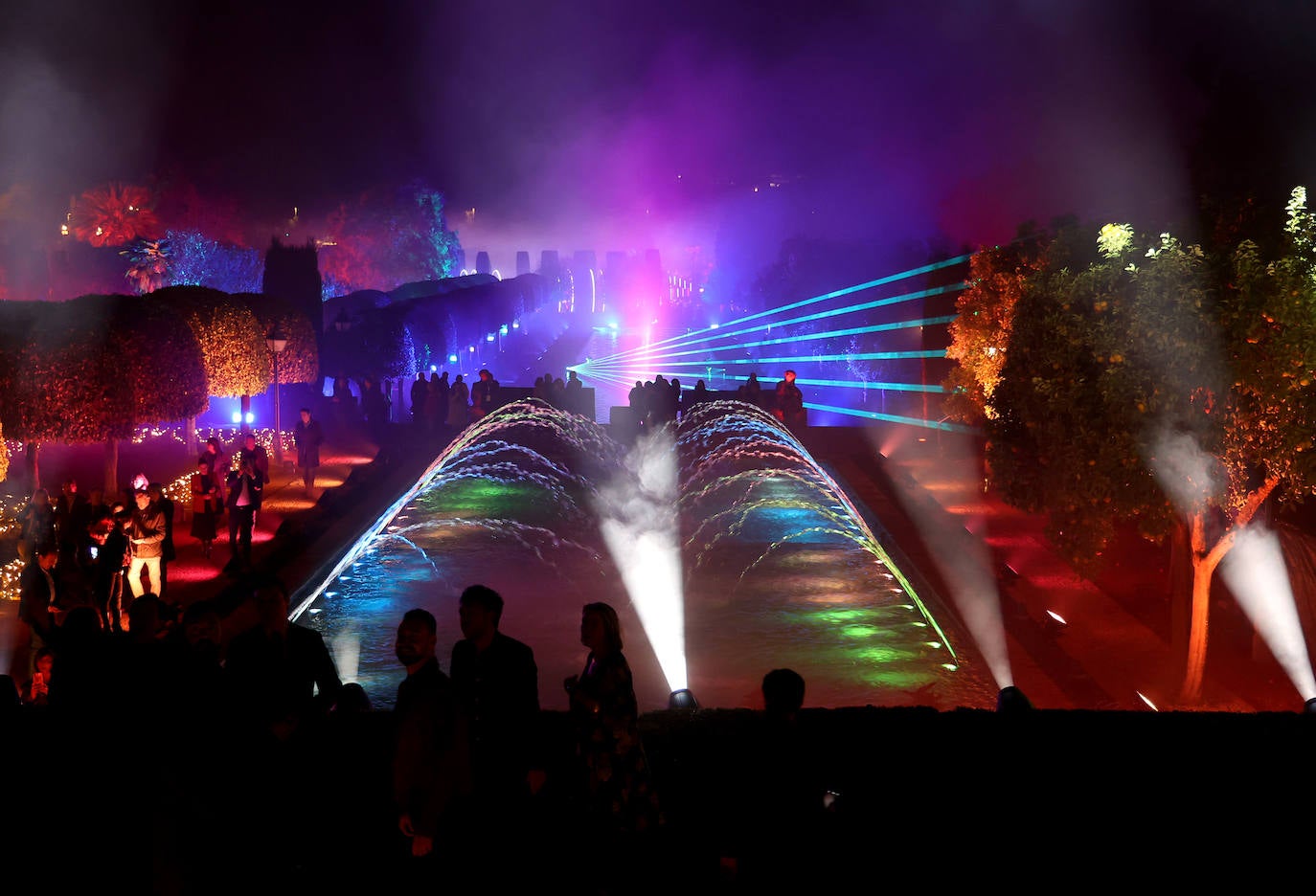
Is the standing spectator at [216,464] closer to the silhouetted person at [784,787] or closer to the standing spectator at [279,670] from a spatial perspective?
the standing spectator at [279,670]

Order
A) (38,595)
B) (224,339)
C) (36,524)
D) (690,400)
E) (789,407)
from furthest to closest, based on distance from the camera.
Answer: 1. (690,400)
2. (789,407)
3. (224,339)
4. (36,524)
5. (38,595)

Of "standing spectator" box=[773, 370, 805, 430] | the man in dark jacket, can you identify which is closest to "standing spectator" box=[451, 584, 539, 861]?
the man in dark jacket

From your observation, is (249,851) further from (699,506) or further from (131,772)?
(699,506)

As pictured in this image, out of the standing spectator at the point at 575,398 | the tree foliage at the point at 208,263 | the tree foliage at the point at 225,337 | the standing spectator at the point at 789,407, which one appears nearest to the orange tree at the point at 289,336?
the tree foliage at the point at 225,337

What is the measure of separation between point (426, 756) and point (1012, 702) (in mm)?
3761

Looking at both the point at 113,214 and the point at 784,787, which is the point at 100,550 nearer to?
the point at 784,787

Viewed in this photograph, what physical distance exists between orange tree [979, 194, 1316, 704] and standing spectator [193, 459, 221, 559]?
1091 cm

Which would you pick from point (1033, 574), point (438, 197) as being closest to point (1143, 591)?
point (1033, 574)

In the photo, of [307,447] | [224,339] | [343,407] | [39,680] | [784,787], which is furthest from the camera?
[343,407]

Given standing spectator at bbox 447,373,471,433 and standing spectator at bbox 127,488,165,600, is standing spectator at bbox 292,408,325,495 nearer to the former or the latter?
standing spectator at bbox 447,373,471,433

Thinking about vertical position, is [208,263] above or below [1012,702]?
above

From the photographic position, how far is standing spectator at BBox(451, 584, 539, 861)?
17.0 feet

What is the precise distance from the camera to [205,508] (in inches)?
632

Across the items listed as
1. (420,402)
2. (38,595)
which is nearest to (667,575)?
(38,595)
